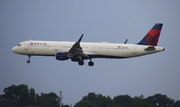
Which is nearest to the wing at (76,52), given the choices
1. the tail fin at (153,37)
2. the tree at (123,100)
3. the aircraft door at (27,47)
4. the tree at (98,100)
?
the aircraft door at (27,47)

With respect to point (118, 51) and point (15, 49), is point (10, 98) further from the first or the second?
point (118, 51)

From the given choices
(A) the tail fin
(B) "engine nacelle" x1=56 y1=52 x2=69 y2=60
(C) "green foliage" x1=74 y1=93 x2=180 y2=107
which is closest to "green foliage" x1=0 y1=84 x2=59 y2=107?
(C) "green foliage" x1=74 y1=93 x2=180 y2=107

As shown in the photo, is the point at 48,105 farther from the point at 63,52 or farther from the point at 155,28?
the point at 155,28

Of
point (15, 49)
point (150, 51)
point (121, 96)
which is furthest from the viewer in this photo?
point (121, 96)

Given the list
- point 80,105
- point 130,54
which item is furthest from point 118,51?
point 80,105

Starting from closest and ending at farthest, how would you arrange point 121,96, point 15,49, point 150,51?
point 150,51 → point 15,49 → point 121,96

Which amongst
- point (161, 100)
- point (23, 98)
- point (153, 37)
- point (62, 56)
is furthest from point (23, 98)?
point (161, 100)

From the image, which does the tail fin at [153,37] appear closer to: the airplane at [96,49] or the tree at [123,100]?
the airplane at [96,49]

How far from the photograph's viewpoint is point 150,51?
12281cm

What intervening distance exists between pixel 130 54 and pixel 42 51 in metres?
15.3

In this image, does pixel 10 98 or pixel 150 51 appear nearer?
pixel 150 51

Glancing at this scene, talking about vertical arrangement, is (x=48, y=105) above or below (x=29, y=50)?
below

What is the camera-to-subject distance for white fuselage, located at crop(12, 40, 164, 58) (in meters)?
124

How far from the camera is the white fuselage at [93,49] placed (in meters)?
124
